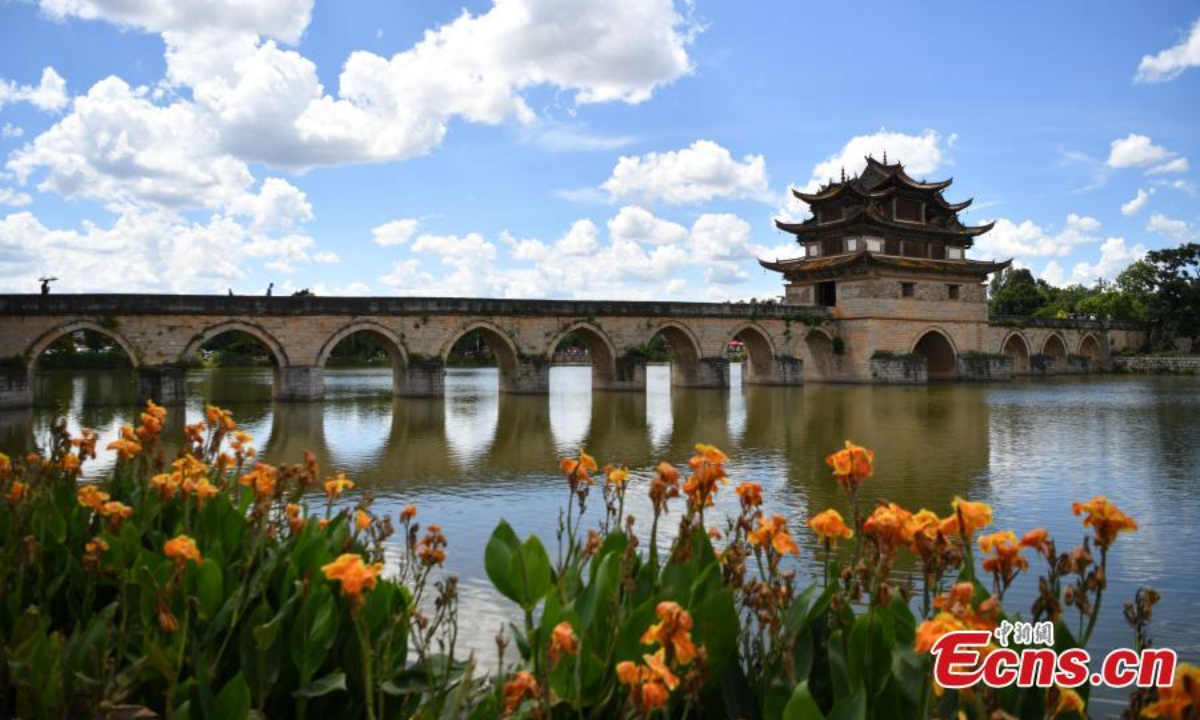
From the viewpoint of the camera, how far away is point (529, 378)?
101 feet

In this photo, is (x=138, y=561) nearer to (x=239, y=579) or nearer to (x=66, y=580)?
(x=239, y=579)

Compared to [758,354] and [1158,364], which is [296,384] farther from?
[1158,364]

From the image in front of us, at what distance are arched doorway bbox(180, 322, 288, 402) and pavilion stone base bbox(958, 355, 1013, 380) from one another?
3006cm

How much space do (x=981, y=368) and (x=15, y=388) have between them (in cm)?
3772

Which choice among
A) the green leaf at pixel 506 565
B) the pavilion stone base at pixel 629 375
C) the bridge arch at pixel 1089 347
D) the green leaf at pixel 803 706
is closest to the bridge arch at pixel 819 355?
the pavilion stone base at pixel 629 375

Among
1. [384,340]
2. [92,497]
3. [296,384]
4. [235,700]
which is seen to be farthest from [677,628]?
[384,340]

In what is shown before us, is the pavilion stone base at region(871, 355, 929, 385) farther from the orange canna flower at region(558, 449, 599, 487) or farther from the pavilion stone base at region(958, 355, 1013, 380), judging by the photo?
the orange canna flower at region(558, 449, 599, 487)

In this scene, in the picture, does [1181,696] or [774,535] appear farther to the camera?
[774,535]

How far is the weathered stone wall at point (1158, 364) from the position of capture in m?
48.1

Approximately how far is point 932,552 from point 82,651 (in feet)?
9.23

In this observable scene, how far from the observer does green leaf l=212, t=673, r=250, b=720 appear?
2.58 meters

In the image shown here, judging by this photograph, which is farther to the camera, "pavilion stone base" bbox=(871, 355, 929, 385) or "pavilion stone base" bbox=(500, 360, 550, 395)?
"pavilion stone base" bbox=(871, 355, 929, 385)

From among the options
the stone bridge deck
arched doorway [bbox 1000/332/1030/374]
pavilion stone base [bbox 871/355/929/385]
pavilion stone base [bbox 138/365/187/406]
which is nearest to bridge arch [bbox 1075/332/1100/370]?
arched doorway [bbox 1000/332/1030/374]

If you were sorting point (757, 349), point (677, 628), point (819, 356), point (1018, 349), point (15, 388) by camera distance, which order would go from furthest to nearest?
point (1018, 349) < point (819, 356) < point (757, 349) < point (15, 388) < point (677, 628)
